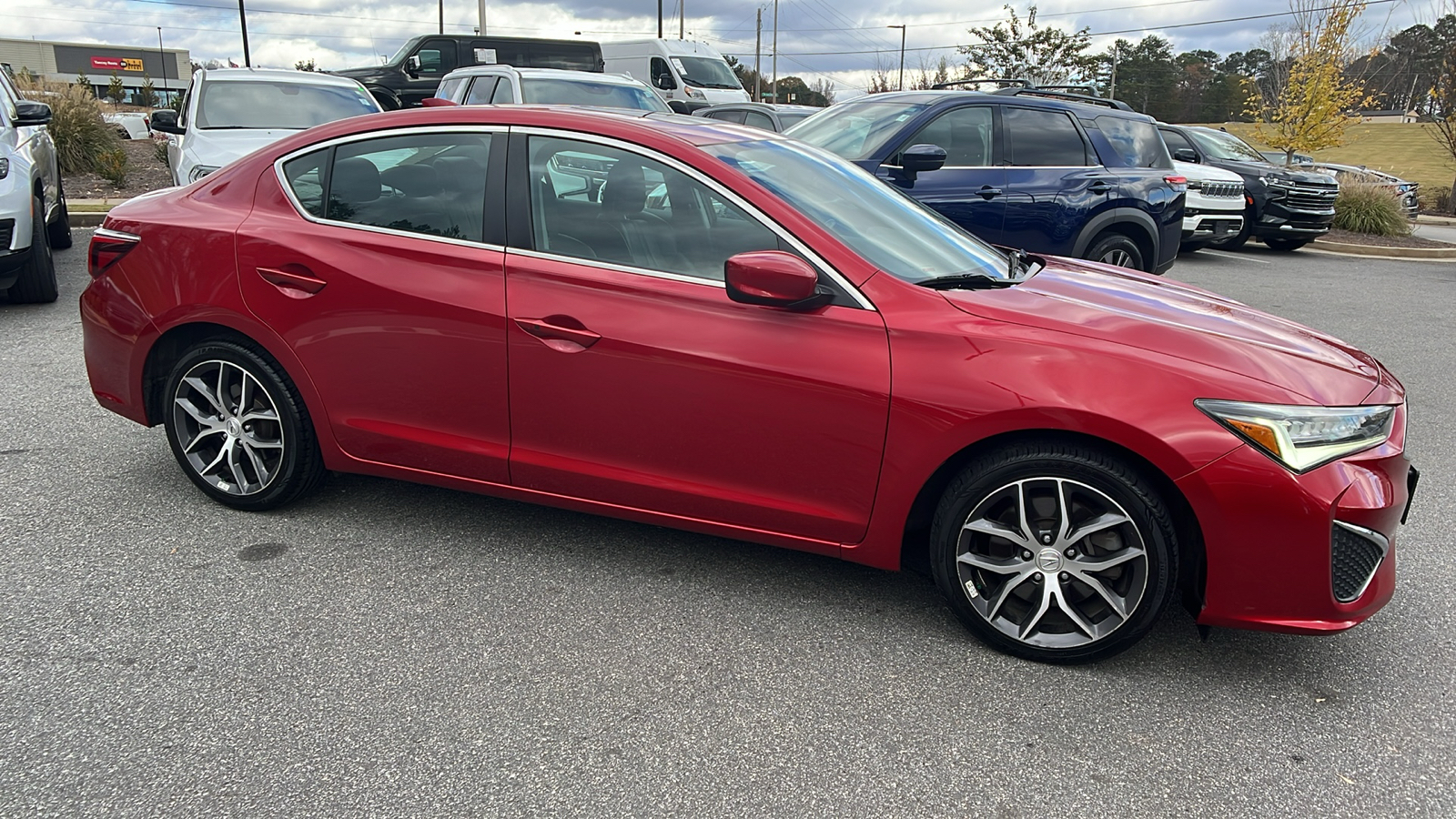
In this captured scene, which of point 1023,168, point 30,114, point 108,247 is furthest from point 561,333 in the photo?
point 30,114

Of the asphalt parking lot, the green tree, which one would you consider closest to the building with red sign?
the green tree

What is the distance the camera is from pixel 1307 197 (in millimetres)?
15328

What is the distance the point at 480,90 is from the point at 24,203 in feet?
19.2

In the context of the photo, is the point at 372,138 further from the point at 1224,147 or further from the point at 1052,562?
the point at 1224,147

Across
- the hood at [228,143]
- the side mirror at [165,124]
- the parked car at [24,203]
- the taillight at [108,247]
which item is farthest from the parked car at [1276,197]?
the taillight at [108,247]

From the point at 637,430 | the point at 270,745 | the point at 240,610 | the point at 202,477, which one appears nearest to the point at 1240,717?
the point at 637,430

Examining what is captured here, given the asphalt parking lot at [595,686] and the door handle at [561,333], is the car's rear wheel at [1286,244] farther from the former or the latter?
the door handle at [561,333]

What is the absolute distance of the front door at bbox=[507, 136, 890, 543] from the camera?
314 centimetres

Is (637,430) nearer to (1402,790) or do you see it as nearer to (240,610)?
(240,610)

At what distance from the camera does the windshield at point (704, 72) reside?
73.6 ft

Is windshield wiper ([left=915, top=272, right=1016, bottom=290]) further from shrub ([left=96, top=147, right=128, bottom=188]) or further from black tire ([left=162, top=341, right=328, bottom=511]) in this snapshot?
shrub ([left=96, top=147, right=128, bottom=188])

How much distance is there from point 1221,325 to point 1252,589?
87cm

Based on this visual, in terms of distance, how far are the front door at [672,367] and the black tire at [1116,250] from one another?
5818 mm

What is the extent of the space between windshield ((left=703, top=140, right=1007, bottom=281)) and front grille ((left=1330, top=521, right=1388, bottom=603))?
4.49 feet
